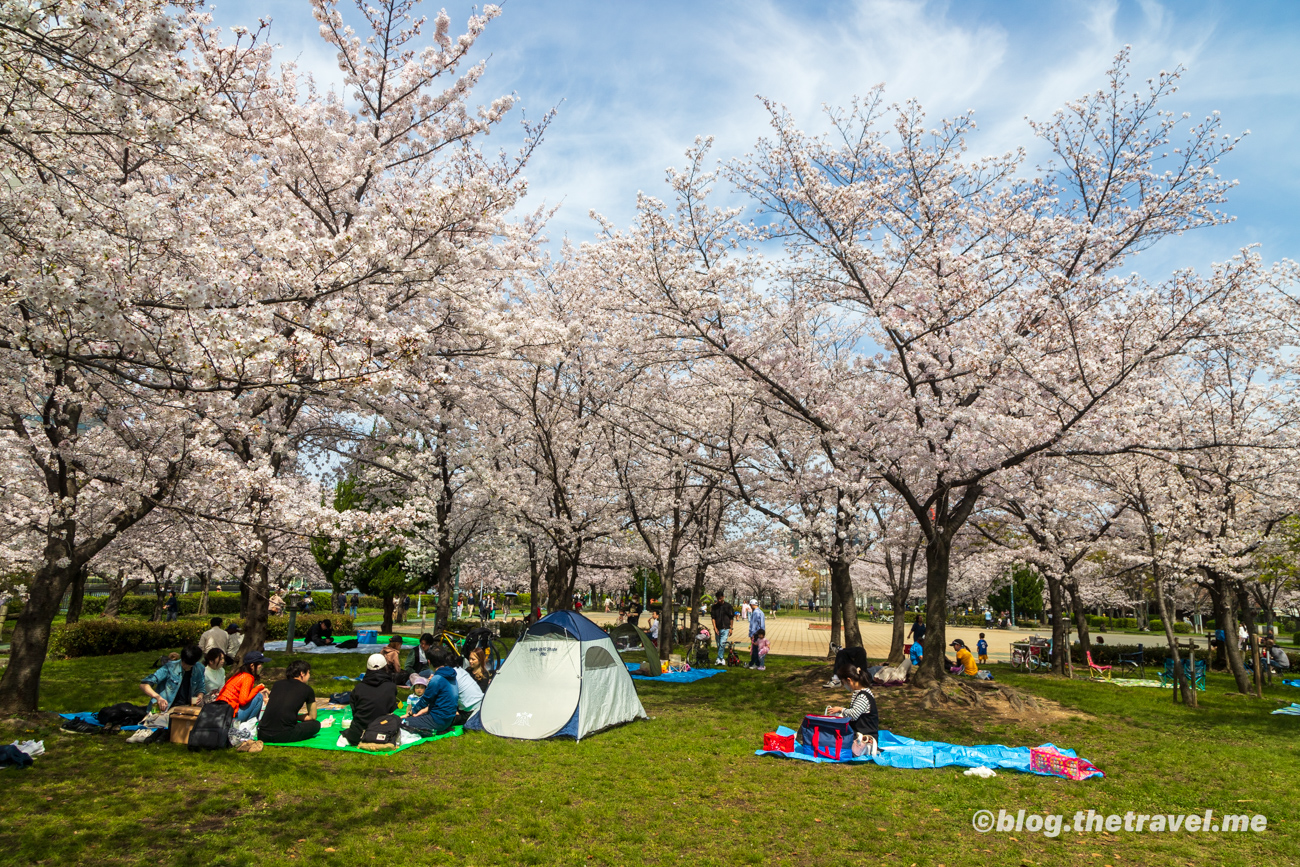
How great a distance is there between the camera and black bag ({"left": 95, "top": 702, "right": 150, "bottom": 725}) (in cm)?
861

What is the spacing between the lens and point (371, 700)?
8.59 metres

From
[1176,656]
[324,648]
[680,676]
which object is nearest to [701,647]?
[680,676]

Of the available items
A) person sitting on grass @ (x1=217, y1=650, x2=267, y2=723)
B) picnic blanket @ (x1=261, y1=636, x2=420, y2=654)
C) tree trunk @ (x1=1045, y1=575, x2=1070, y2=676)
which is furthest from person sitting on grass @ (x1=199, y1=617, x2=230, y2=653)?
tree trunk @ (x1=1045, y1=575, x2=1070, y2=676)

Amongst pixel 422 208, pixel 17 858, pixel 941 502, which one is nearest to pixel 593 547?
pixel 941 502

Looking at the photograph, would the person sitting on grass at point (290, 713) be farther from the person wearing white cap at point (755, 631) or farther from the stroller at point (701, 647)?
the person wearing white cap at point (755, 631)

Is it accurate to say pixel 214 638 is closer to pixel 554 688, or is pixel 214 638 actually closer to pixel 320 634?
pixel 320 634

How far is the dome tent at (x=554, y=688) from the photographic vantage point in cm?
939

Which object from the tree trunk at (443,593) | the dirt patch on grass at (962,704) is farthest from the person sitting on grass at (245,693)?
the tree trunk at (443,593)

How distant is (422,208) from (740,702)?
957cm

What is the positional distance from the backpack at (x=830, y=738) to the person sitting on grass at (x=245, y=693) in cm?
652

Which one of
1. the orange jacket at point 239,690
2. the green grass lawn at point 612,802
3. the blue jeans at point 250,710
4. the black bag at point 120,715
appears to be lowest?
the green grass lawn at point 612,802

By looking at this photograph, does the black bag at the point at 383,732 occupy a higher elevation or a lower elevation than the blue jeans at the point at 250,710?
lower

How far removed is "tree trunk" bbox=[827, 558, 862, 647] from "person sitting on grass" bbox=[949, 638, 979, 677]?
2565mm

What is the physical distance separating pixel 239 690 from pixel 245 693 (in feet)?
0.32
